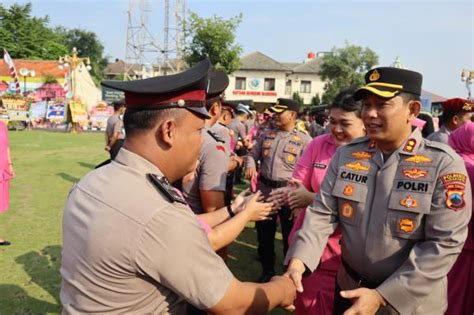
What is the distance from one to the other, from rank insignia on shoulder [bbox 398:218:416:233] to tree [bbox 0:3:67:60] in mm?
50937

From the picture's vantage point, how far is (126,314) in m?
1.45

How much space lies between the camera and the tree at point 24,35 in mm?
45406

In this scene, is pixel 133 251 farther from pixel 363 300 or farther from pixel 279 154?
pixel 279 154

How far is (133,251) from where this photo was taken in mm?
1340

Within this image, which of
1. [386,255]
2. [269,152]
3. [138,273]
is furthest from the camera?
[269,152]

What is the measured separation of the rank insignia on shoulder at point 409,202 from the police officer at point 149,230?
36.2 inches

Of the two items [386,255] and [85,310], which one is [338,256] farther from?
[85,310]

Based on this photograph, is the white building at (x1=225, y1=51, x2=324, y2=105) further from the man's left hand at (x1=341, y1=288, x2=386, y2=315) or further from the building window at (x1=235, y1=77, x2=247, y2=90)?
the man's left hand at (x1=341, y1=288, x2=386, y2=315)

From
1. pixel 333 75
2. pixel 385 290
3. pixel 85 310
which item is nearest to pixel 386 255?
pixel 385 290

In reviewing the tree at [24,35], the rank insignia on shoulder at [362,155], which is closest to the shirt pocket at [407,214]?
the rank insignia on shoulder at [362,155]

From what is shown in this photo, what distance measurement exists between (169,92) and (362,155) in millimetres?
1364

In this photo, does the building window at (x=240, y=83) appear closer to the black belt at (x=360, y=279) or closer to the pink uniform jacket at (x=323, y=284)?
the pink uniform jacket at (x=323, y=284)

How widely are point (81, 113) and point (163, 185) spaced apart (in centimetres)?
2994

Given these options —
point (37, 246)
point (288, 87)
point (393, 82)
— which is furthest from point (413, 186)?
point (288, 87)
